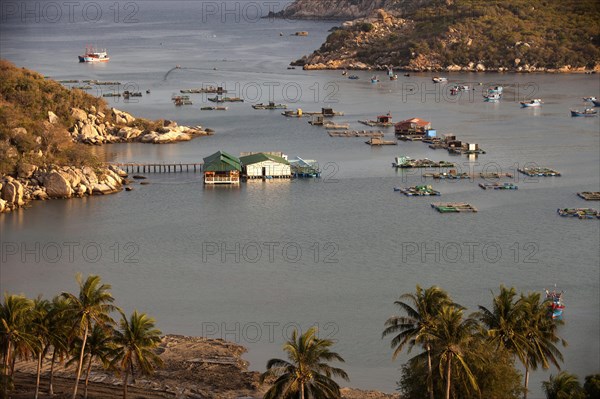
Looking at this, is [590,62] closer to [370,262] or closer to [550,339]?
[370,262]

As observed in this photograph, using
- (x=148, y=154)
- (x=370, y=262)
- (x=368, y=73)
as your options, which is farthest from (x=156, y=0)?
(x=370, y=262)

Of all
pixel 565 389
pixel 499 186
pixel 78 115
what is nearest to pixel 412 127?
pixel 499 186

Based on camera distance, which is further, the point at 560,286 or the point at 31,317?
the point at 560,286

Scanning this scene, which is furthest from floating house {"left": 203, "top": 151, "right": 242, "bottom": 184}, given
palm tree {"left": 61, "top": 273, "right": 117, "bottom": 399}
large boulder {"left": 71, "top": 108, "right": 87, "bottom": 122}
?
palm tree {"left": 61, "top": 273, "right": 117, "bottom": 399}

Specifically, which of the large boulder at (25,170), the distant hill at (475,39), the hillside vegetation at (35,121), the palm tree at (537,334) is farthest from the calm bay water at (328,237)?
the distant hill at (475,39)

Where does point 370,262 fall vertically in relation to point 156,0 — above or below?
below

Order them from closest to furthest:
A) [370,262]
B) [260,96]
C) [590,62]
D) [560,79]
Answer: [370,262], [260,96], [560,79], [590,62]
